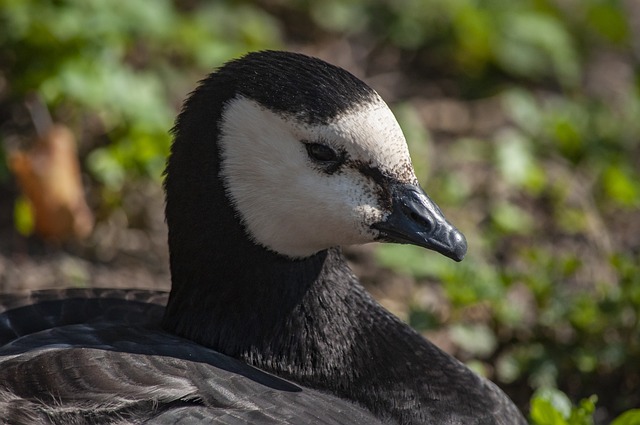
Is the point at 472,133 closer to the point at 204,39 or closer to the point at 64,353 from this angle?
the point at 204,39

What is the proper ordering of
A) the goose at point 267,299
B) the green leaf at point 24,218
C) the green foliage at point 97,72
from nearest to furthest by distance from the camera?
the goose at point 267,299 < the green leaf at point 24,218 < the green foliage at point 97,72

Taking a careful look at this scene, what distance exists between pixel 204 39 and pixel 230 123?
2.91 metres

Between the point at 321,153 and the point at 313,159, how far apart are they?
29 millimetres

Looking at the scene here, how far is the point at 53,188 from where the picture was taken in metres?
5.07

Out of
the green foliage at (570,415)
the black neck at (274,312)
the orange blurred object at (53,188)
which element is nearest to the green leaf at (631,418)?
the green foliage at (570,415)

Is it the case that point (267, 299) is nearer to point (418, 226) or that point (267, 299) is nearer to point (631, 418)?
point (418, 226)

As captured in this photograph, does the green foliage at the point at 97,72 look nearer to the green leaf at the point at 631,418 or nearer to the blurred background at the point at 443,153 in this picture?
the blurred background at the point at 443,153

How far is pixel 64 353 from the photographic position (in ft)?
10.2

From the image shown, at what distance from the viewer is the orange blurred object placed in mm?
5074

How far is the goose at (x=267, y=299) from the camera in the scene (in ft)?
10.1

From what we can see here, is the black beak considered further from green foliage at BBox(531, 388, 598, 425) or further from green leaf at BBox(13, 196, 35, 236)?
green leaf at BBox(13, 196, 35, 236)

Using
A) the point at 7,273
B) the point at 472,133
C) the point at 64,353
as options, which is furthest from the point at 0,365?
the point at 472,133

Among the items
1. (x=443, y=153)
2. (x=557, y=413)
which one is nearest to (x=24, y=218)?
(x=443, y=153)

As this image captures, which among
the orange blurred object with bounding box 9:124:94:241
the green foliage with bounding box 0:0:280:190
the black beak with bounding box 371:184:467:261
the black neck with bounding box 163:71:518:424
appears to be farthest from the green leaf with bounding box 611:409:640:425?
the orange blurred object with bounding box 9:124:94:241
